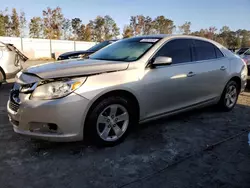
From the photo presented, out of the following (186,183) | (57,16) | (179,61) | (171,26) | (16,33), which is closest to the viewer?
(186,183)

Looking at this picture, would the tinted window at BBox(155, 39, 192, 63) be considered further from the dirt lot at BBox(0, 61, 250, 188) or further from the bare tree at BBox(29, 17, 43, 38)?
the bare tree at BBox(29, 17, 43, 38)

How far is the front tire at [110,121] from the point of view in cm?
301

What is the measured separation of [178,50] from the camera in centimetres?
398

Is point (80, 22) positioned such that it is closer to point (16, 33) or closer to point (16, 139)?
point (16, 33)

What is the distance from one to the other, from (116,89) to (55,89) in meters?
0.74

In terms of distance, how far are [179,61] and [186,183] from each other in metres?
2.01

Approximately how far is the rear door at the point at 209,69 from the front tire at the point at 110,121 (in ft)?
4.82

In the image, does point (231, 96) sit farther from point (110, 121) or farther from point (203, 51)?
point (110, 121)

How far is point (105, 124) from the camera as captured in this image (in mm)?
3168

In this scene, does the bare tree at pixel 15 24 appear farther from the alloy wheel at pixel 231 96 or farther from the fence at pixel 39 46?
the alloy wheel at pixel 231 96

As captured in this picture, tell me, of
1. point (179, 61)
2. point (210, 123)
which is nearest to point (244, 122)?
point (210, 123)

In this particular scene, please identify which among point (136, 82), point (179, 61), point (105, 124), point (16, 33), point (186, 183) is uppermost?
point (16, 33)

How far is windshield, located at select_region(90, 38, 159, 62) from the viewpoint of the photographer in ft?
12.0

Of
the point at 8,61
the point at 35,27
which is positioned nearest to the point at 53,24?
the point at 35,27
